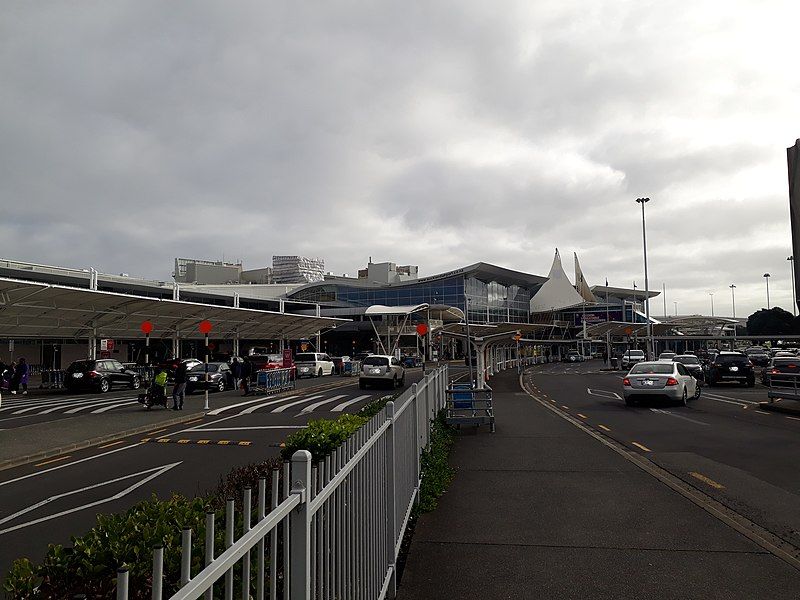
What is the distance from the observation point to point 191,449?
12547 millimetres

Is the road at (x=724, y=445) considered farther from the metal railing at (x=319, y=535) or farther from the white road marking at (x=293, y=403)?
the white road marking at (x=293, y=403)

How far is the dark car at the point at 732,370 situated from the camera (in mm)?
30438

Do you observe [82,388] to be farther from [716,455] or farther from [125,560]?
[125,560]

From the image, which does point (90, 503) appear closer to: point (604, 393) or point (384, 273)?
point (604, 393)

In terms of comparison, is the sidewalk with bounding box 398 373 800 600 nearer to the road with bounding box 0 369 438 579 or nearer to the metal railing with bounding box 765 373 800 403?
the road with bounding box 0 369 438 579

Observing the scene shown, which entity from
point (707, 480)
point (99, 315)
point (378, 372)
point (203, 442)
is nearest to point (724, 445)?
point (707, 480)

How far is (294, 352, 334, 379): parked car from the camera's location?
4294 cm

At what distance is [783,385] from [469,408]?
38.3 feet

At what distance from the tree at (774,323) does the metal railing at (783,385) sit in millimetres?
96442

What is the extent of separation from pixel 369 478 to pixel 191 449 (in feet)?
31.2

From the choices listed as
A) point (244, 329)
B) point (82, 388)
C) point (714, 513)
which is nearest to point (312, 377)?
point (244, 329)

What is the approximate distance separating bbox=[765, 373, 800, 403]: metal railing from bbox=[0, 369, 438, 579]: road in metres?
13.5

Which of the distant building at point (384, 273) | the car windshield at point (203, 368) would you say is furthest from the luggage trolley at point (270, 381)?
the distant building at point (384, 273)

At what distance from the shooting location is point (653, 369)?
68.4ft
